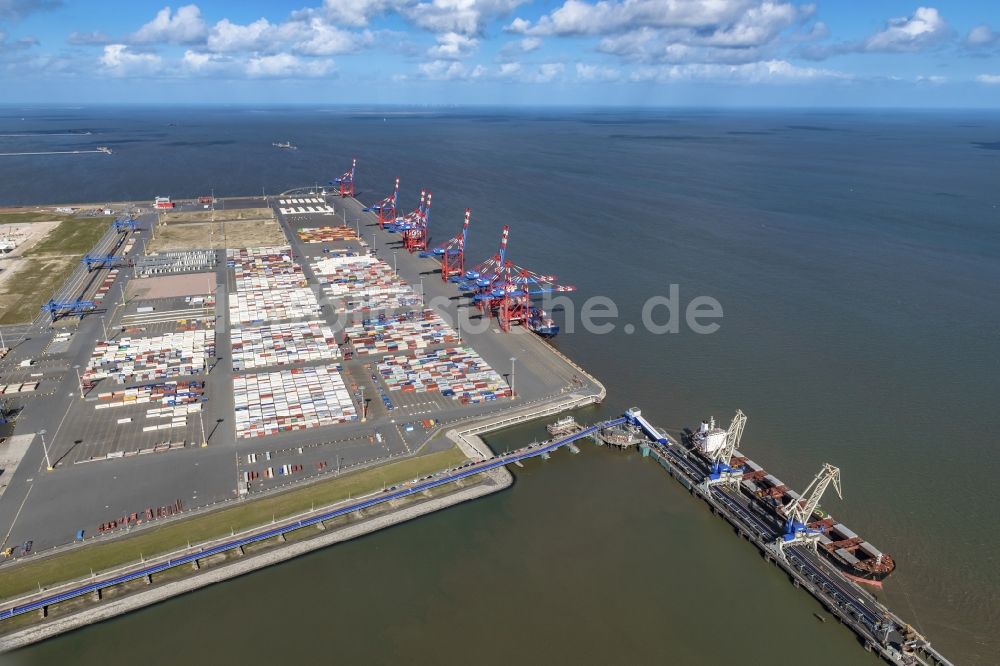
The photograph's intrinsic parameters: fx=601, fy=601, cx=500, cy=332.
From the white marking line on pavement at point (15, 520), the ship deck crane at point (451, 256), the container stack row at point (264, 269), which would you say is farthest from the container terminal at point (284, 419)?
the ship deck crane at point (451, 256)

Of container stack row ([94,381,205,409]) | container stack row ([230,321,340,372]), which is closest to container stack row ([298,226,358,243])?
container stack row ([230,321,340,372])

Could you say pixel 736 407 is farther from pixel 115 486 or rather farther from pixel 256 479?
pixel 115 486

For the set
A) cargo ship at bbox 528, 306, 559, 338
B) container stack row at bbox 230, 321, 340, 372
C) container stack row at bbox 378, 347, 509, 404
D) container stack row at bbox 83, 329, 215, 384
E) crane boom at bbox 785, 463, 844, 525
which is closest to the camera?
crane boom at bbox 785, 463, 844, 525

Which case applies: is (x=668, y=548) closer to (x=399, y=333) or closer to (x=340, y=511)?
(x=340, y=511)

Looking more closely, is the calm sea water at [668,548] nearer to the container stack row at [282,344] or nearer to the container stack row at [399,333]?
the container stack row at [399,333]

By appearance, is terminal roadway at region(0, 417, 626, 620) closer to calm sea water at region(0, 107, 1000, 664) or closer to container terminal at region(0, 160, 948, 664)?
container terminal at region(0, 160, 948, 664)

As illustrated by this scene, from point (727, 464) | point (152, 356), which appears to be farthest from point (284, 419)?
point (727, 464)

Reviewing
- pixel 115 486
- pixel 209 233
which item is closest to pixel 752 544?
pixel 115 486
